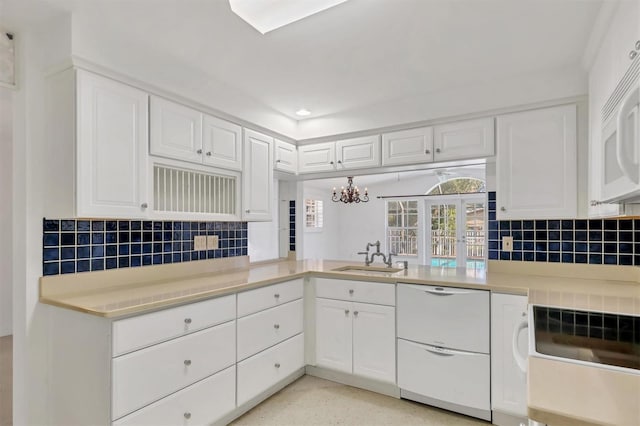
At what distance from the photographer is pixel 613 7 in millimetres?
1599

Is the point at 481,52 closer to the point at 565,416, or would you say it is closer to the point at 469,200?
the point at 565,416

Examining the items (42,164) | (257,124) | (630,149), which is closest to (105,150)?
(42,164)

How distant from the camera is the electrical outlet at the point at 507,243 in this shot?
8.94 ft

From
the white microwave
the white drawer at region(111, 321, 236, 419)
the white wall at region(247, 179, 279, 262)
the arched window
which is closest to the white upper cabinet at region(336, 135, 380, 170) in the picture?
the white wall at region(247, 179, 279, 262)

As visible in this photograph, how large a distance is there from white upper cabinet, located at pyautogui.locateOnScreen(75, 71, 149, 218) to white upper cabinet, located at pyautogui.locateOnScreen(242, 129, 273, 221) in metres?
0.87

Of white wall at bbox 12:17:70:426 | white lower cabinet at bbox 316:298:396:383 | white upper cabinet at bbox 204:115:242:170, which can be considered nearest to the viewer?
white wall at bbox 12:17:70:426

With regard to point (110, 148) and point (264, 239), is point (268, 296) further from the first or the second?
point (110, 148)

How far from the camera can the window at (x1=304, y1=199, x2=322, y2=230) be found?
22.7 feet

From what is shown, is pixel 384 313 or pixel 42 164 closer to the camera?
pixel 42 164

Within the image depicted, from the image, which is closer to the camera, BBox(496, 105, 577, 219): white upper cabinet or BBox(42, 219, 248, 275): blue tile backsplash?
BBox(42, 219, 248, 275): blue tile backsplash

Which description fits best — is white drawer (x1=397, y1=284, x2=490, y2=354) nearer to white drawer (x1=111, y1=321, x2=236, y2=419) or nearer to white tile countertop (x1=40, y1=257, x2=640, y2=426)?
white tile countertop (x1=40, y1=257, x2=640, y2=426)

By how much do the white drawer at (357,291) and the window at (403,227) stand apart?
14.7 feet

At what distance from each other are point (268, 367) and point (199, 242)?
1.10 m

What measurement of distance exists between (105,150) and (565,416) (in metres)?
2.18
